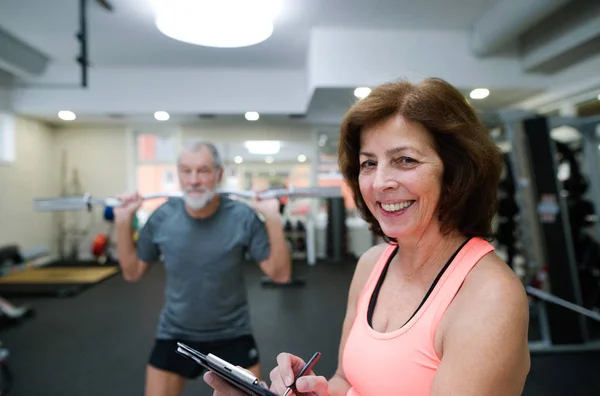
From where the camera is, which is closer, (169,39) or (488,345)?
(488,345)

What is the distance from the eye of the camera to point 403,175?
0.66 m

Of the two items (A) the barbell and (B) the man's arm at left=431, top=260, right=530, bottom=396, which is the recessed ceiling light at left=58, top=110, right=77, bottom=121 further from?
(B) the man's arm at left=431, top=260, right=530, bottom=396

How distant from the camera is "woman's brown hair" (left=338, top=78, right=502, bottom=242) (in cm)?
66

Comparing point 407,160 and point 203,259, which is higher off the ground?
point 407,160

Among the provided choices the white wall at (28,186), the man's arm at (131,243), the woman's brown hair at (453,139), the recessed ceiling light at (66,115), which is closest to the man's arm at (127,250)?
the man's arm at (131,243)

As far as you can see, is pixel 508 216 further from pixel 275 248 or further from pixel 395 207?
pixel 395 207

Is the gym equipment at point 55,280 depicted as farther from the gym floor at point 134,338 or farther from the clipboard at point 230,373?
the clipboard at point 230,373

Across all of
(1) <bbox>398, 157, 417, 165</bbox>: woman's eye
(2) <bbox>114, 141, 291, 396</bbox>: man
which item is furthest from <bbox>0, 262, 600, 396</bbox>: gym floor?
(1) <bbox>398, 157, 417, 165</bbox>: woman's eye

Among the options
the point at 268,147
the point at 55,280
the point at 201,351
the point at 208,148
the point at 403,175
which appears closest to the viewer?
the point at 403,175

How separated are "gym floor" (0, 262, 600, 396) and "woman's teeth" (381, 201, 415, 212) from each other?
32.2 inches

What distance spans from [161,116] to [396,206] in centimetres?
453

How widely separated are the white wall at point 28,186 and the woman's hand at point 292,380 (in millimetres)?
4300

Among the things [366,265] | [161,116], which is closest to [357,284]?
[366,265]

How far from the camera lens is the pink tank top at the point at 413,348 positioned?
610mm
